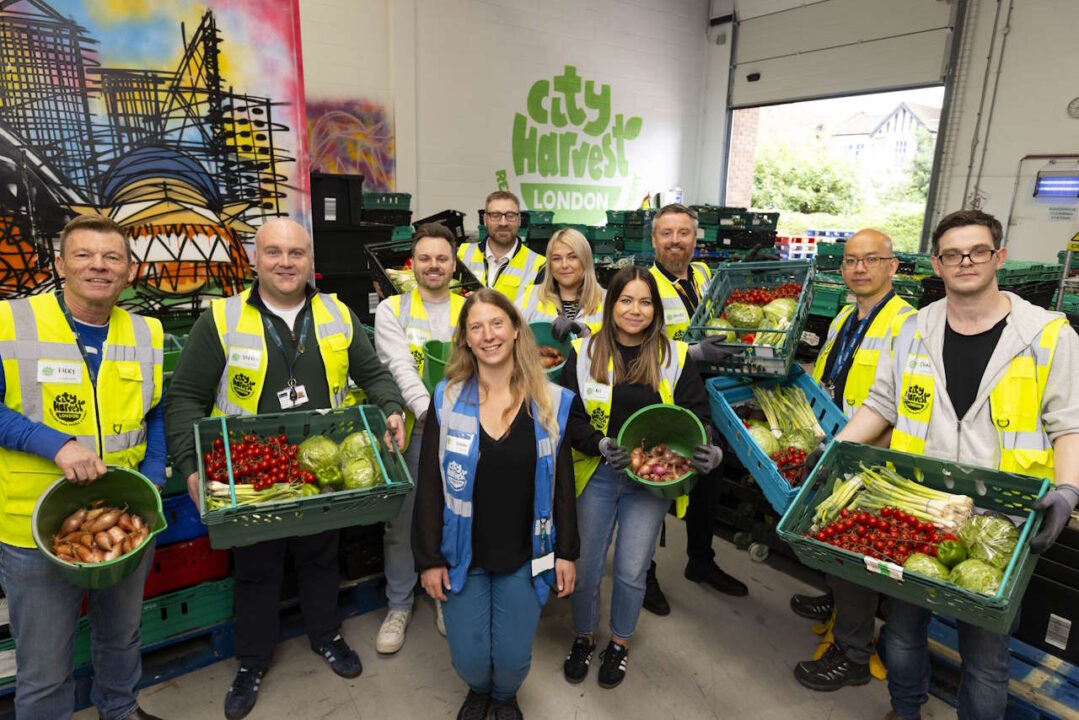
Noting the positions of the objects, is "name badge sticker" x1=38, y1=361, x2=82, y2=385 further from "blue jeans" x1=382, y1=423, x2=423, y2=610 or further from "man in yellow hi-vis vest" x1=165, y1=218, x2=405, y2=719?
"blue jeans" x1=382, y1=423, x2=423, y2=610

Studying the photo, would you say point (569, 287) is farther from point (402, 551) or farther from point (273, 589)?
point (273, 589)

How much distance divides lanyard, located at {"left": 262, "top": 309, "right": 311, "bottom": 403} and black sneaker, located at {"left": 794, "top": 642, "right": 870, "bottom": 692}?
234 cm

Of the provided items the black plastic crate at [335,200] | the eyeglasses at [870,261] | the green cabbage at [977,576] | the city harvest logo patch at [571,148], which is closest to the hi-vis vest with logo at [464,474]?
the green cabbage at [977,576]

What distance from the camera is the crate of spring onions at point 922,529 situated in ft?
5.25

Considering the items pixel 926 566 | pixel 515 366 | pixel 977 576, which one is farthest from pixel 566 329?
pixel 977 576

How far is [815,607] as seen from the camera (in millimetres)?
3074

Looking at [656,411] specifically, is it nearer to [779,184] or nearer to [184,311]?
[184,311]

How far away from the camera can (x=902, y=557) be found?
1.80 m

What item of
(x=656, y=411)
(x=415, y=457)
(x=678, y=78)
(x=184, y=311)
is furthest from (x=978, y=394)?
(x=678, y=78)

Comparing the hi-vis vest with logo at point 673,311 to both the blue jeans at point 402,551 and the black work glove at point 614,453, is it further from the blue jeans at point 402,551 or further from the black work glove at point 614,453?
the blue jeans at point 402,551

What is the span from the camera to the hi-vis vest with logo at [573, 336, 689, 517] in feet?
7.95

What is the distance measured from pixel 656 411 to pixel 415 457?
3.65ft

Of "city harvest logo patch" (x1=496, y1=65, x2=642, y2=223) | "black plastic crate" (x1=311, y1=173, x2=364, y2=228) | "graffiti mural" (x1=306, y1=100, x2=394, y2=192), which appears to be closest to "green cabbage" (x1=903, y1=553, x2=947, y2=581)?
"black plastic crate" (x1=311, y1=173, x2=364, y2=228)

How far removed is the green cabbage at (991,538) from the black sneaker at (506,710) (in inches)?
62.6
